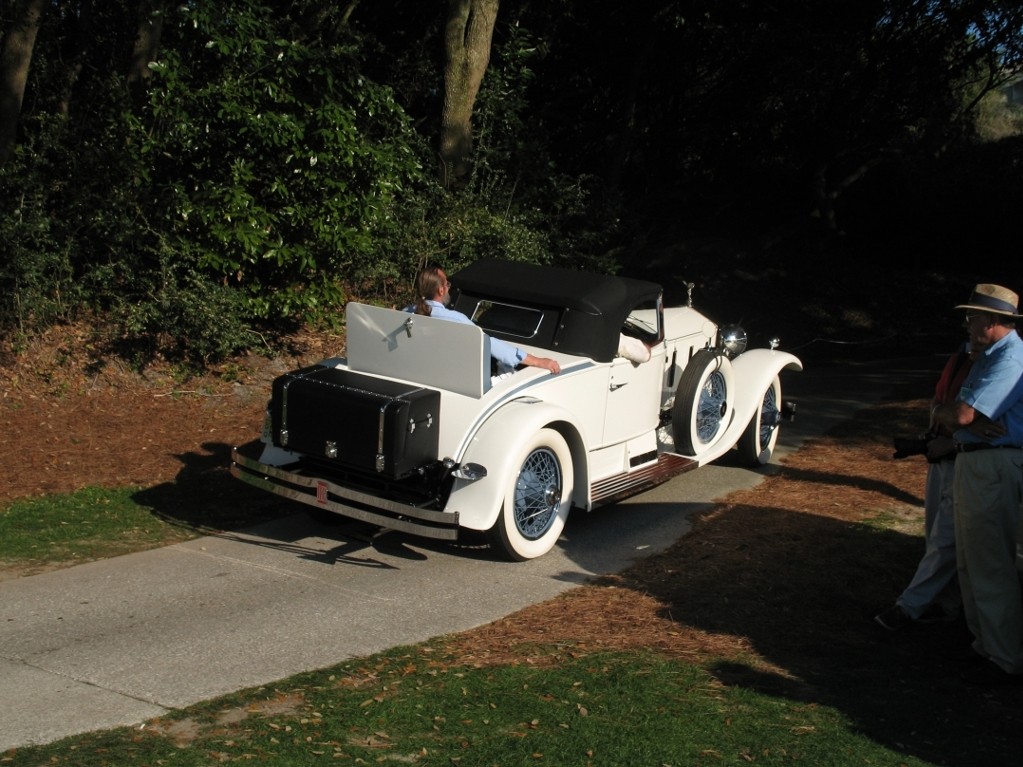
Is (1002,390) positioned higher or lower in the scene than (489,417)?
higher

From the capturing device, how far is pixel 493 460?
729cm

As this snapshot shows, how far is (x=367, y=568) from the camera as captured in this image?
7.59 m

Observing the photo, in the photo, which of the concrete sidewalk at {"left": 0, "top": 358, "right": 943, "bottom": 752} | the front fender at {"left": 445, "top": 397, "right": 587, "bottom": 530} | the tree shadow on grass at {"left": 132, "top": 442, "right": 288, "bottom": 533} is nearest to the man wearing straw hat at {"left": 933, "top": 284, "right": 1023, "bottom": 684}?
the concrete sidewalk at {"left": 0, "top": 358, "right": 943, "bottom": 752}

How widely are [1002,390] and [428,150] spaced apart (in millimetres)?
10238

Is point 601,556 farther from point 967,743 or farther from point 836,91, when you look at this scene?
point 836,91

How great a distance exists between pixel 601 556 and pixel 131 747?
3850 mm

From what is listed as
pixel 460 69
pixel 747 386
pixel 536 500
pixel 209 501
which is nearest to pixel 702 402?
pixel 747 386

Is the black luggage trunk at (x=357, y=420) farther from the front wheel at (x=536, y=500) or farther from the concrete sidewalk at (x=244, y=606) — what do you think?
the concrete sidewalk at (x=244, y=606)

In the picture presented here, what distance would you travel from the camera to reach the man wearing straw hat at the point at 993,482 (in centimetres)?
571

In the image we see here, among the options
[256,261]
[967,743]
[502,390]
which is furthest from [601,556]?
[256,261]

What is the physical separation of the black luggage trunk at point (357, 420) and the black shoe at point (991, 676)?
11.0 feet

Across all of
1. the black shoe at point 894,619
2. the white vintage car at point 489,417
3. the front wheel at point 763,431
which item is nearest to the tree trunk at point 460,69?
the front wheel at point 763,431

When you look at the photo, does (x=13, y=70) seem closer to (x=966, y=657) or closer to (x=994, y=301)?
(x=994, y=301)

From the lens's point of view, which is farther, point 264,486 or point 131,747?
point 264,486
